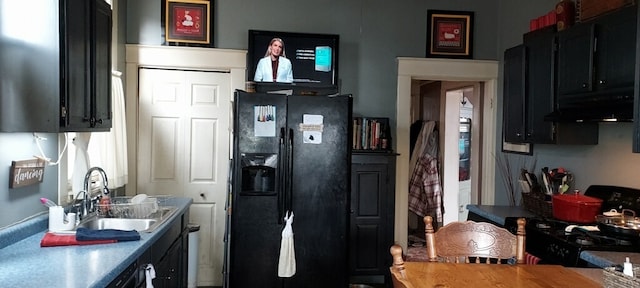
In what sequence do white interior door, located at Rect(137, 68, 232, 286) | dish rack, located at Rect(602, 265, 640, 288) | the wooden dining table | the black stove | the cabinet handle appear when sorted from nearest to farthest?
1. dish rack, located at Rect(602, 265, 640, 288)
2. the wooden dining table
3. the black stove
4. the cabinet handle
5. white interior door, located at Rect(137, 68, 232, 286)

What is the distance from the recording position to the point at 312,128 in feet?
11.7

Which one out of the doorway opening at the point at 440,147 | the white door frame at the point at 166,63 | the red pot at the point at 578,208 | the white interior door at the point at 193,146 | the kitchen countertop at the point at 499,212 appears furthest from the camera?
the doorway opening at the point at 440,147

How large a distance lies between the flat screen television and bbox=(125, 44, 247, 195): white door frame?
0.14 meters

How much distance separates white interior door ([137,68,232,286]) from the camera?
13.5ft

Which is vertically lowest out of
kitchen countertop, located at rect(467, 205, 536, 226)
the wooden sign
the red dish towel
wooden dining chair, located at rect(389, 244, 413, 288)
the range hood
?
kitchen countertop, located at rect(467, 205, 536, 226)

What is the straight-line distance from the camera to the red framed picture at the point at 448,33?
14.4 feet

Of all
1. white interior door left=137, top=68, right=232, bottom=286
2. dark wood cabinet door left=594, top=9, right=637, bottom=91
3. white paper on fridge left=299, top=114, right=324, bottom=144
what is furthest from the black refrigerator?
dark wood cabinet door left=594, top=9, right=637, bottom=91

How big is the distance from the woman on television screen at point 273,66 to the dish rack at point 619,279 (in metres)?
2.97

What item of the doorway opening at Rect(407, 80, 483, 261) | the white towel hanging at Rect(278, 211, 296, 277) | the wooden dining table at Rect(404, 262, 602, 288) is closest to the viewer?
the wooden dining table at Rect(404, 262, 602, 288)

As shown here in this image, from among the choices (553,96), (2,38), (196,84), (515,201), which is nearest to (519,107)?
(553,96)

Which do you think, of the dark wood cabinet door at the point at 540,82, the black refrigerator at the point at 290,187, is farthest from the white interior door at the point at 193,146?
the dark wood cabinet door at the point at 540,82

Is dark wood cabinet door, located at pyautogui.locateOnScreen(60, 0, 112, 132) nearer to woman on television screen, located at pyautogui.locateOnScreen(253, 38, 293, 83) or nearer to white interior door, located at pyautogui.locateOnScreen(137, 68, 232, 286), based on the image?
white interior door, located at pyautogui.locateOnScreen(137, 68, 232, 286)

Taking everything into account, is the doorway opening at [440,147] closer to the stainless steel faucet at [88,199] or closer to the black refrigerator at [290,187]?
the black refrigerator at [290,187]

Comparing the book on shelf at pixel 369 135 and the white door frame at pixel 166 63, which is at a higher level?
the white door frame at pixel 166 63
